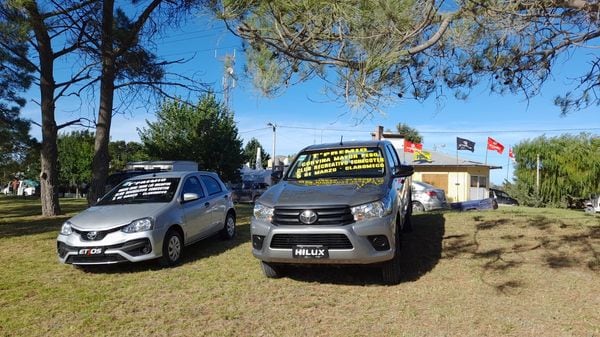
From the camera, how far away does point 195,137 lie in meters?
35.5

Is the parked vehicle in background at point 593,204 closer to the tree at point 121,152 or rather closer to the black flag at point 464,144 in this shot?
the black flag at point 464,144

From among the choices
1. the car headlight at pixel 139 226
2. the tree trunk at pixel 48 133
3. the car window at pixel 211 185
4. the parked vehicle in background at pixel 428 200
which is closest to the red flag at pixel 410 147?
the parked vehicle in background at pixel 428 200

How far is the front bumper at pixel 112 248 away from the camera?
6.59m

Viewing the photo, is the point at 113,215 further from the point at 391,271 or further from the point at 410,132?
the point at 410,132

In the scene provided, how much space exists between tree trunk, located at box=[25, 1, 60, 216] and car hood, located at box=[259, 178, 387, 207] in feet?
33.0

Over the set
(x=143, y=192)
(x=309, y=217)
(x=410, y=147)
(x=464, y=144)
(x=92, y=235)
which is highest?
(x=464, y=144)

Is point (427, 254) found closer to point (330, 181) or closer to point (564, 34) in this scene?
point (330, 181)

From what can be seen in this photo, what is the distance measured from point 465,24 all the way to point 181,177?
520 cm

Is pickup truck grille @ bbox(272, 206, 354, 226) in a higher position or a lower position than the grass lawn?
higher

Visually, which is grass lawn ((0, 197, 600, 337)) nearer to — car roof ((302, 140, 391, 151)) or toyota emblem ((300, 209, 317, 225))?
toyota emblem ((300, 209, 317, 225))

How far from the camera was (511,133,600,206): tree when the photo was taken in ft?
112

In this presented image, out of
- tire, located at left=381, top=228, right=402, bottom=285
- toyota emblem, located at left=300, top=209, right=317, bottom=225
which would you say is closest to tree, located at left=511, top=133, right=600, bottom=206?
tire, located at left=381, top=228, right=402, bottom=285

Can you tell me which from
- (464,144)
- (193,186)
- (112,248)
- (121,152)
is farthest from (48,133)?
(121,152)

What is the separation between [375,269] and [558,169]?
33.7 m
